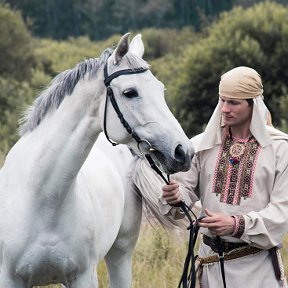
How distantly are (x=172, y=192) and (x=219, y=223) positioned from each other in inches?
12.0

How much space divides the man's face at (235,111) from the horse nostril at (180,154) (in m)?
0.46

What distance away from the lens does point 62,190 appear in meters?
4.59

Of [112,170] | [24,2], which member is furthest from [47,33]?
[112,170]

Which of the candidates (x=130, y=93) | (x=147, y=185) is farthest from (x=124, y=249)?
(x=130, y=93)

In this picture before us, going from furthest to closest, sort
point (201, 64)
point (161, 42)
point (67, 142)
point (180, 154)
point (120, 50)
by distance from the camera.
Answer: point (161, 42) < point (201, 64) < point (67, 142) < point (120, 50) < point (180, 154)

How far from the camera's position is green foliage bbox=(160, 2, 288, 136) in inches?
711

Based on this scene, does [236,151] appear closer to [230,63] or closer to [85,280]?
[85,280]

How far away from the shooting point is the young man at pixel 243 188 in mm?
4371

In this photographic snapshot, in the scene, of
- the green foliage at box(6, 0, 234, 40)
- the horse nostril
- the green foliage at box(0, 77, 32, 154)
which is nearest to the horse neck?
the horse nostril

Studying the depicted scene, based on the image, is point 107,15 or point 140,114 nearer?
point 140,114

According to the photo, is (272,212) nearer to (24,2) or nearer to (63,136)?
(63,136)

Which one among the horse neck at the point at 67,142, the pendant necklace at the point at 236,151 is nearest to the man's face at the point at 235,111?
the pendant necklace at the point at 236,151

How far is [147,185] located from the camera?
5699 mm

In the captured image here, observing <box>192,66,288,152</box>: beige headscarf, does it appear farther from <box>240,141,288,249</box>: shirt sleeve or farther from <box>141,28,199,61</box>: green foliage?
<box>141,28,199,61</box>: green foliage
